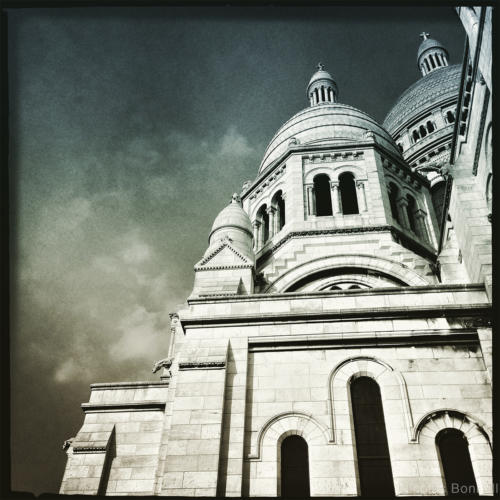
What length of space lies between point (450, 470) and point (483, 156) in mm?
7254

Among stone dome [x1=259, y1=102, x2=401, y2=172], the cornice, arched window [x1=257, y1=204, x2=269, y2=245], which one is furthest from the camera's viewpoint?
stone dome [x1=259, y1=102, x2=401, y2=172]

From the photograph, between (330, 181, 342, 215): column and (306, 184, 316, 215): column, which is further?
(306, 184, 316, 215): column

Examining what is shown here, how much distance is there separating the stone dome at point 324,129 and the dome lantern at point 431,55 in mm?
30564

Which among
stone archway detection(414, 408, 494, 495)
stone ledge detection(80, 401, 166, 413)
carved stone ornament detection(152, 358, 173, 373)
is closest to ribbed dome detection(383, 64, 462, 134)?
carved stone ornament detection(152, 358, 173, 373)

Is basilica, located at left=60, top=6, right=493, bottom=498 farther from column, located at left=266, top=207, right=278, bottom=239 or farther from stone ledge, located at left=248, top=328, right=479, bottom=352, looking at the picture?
column, located at left=266, top=207, right=278, bottom=239

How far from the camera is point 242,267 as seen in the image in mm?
14938

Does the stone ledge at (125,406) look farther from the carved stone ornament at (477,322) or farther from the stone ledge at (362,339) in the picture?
the carved stone ornament at (477,322)

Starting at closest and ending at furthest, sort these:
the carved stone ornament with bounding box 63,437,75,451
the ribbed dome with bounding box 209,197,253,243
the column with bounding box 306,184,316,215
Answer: the carved stone ornament with bounding box 63,437,75,451 → the ribbed dome with bounding box 209,197,253,243 → the column with bounding box 306,184,316,215

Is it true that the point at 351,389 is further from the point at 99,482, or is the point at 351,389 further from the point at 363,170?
the point at 363,170

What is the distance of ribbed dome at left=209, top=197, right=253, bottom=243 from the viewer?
17.8 m

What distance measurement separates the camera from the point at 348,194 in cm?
2191

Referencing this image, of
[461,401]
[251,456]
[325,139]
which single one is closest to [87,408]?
[251,456]

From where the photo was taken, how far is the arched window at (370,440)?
8.96 meters

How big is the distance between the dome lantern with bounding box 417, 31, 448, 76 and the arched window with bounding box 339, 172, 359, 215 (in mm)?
36234
